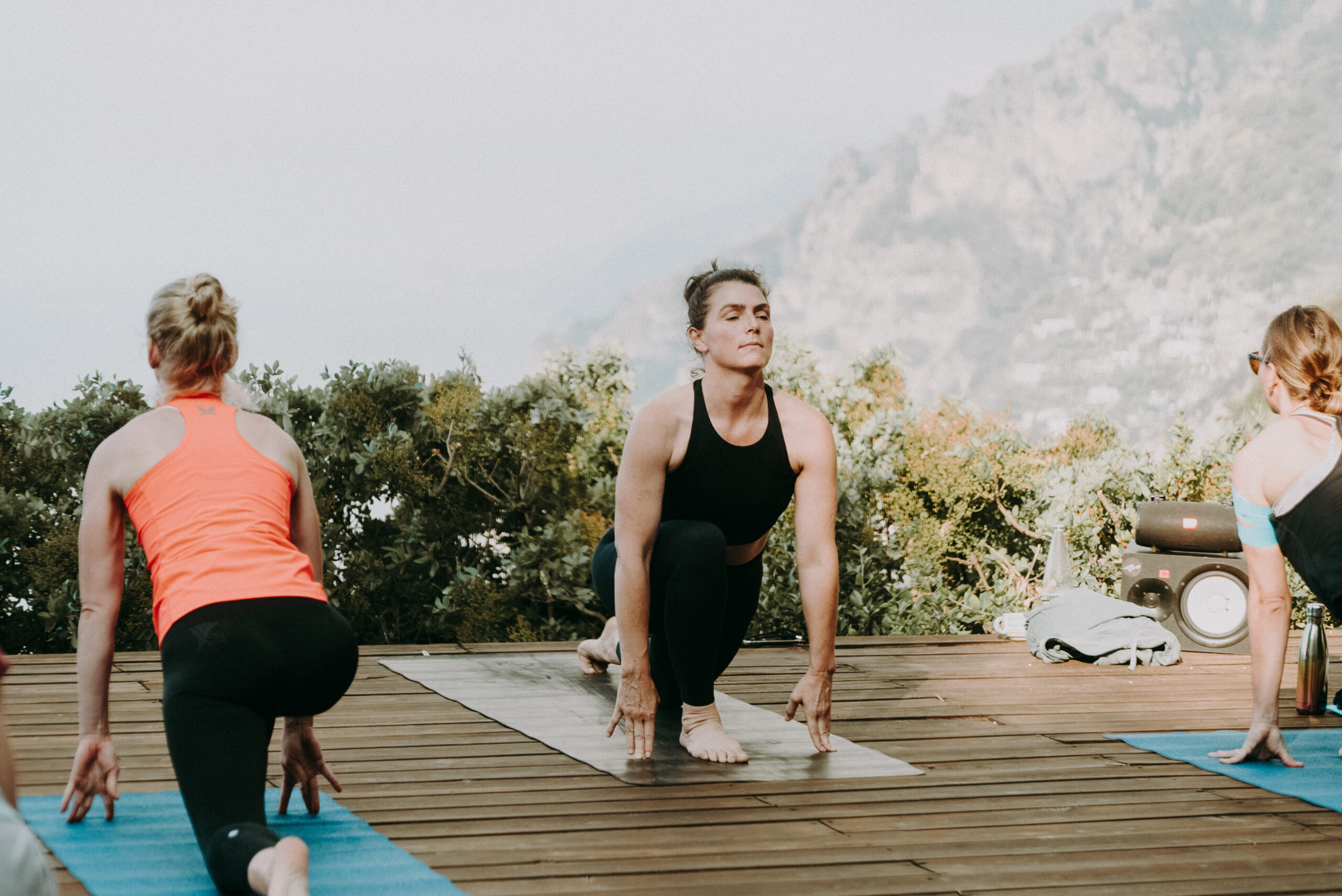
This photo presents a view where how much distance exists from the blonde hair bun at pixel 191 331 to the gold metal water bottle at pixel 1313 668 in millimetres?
2760

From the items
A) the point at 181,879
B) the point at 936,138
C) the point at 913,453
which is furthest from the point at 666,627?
the point at 936,138

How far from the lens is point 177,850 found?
1894 millimetres

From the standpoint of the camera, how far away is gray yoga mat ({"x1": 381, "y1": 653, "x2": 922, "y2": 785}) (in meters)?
2.48

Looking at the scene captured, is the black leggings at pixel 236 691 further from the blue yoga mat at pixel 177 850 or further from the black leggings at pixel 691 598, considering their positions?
the black leggings at pixel 691 598

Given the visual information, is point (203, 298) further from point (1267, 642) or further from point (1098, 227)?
point (1098, 227)

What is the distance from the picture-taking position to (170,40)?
17297mm

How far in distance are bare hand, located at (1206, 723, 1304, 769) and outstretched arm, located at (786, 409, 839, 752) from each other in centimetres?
87

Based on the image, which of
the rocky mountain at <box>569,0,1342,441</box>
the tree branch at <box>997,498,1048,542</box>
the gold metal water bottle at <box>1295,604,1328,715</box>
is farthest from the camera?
the rocky mountain at <box>569,0,1342,441</box>

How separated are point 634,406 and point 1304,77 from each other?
29.3 m

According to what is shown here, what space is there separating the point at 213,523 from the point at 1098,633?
2.99 m

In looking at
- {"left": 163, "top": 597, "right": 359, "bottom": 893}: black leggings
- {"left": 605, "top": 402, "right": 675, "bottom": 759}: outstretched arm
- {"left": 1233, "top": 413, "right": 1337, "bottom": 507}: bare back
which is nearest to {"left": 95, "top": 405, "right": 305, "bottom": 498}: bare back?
{"left": 163, "top": 597, "right": 359, "bottom": 893}: black leggings

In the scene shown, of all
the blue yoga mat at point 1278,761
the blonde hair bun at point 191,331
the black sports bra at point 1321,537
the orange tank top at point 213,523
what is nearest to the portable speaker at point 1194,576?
the blue yoga mat at point 1278,761

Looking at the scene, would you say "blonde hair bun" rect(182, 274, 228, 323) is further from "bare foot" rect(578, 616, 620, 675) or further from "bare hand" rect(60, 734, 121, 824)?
"bare foot" rect(578, 616, 620, 675)

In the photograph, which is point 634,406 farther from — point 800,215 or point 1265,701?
point 800,215
